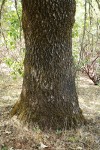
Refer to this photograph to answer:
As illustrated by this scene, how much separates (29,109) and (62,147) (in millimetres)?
628

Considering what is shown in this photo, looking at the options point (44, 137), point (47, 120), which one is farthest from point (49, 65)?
point (44, 137)

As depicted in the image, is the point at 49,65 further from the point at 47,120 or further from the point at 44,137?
the point at 44,137

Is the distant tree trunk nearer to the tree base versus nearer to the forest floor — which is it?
the tree base

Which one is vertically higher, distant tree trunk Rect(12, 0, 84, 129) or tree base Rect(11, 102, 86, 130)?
distant tree trunk Rect(12, 0, 84, 129)

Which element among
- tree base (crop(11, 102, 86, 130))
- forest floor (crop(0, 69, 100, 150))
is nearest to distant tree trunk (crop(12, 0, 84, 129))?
tree base (crop(11, 102, 86, 130))

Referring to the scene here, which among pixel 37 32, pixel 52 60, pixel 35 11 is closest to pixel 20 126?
pixel 52 60

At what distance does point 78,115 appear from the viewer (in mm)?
3625

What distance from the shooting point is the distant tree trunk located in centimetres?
321

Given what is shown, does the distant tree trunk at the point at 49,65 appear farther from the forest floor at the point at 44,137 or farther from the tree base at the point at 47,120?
the forest floor at the point at 44,137

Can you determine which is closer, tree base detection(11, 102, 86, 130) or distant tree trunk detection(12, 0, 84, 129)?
distant tree trunk detection(12, 0, 84, 129)

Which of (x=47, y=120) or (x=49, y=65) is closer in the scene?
(x=49, y=65)

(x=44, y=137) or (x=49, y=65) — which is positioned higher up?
(x=49, y=65)

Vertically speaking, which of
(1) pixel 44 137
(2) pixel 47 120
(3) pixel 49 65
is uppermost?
(3) pixel 49 65

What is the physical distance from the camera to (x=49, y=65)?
3.32 metres
